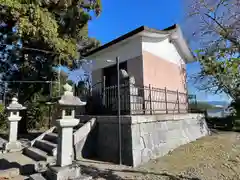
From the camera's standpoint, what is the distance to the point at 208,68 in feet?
9.45

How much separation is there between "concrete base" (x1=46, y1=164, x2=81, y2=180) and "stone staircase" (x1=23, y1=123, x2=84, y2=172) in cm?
84

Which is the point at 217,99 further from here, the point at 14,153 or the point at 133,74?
the point at 14,153

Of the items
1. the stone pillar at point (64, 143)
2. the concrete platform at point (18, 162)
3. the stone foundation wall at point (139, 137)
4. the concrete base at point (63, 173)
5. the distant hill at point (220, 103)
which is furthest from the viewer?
the distant hill at point (220, 103)

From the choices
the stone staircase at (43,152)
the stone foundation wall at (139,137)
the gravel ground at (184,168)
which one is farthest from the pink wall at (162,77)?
the stone staircase at (43,152)

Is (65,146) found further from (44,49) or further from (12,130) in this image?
(44,49)

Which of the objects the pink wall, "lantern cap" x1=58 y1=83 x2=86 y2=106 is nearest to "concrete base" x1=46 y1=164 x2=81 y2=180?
"lantern cap" x1=58 y1=83 x2=86 y2=106

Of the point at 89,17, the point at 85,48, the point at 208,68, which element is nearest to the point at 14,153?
the point at 208,68

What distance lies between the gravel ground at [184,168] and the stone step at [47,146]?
0.97 meters

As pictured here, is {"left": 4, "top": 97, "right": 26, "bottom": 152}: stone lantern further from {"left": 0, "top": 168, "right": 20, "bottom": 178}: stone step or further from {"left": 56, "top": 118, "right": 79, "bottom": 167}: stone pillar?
{"left": 56, "top": 118, "right": 79, "bottom": 167}: stone pillar

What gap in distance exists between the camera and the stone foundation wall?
5.14 m

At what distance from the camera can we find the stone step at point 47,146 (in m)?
5.29

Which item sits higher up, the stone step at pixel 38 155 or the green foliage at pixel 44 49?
the green foliage at pixel 44 49

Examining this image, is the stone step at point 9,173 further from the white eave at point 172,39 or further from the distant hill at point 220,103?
the distant hill at point 220,103

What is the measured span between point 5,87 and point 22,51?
275 cm
